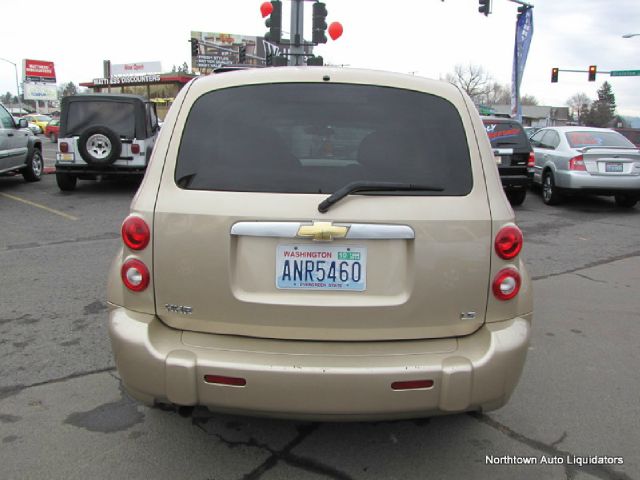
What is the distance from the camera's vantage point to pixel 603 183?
34.2 ft

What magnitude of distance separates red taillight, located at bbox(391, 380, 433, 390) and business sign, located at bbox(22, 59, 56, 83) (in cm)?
8375

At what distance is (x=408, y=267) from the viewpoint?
92.2 inches

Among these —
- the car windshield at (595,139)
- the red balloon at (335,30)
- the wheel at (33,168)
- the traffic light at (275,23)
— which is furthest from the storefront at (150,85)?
the car windshield at (595,139)

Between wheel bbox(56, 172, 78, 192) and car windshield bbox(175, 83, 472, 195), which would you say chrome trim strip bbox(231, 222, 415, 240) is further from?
wheel bbox(56, 172, 78, 192)

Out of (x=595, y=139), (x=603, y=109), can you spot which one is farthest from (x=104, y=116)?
(x=603, y=109)

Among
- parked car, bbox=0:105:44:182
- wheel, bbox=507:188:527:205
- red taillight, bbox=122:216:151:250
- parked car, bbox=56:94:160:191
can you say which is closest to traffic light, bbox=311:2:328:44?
parked car, bbox=56:94:160:191

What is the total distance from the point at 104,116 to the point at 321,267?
10.4 meters

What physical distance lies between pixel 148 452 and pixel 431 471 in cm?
140

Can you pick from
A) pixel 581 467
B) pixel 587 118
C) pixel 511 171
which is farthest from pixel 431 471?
pixel 587 118

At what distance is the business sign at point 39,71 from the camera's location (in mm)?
74000

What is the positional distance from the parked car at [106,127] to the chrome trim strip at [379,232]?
31.5ft

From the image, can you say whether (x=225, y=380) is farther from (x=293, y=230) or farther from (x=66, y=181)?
(x=66, y=181)

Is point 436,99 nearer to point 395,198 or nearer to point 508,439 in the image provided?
point 395,198

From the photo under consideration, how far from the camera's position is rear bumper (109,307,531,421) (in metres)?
2.21
